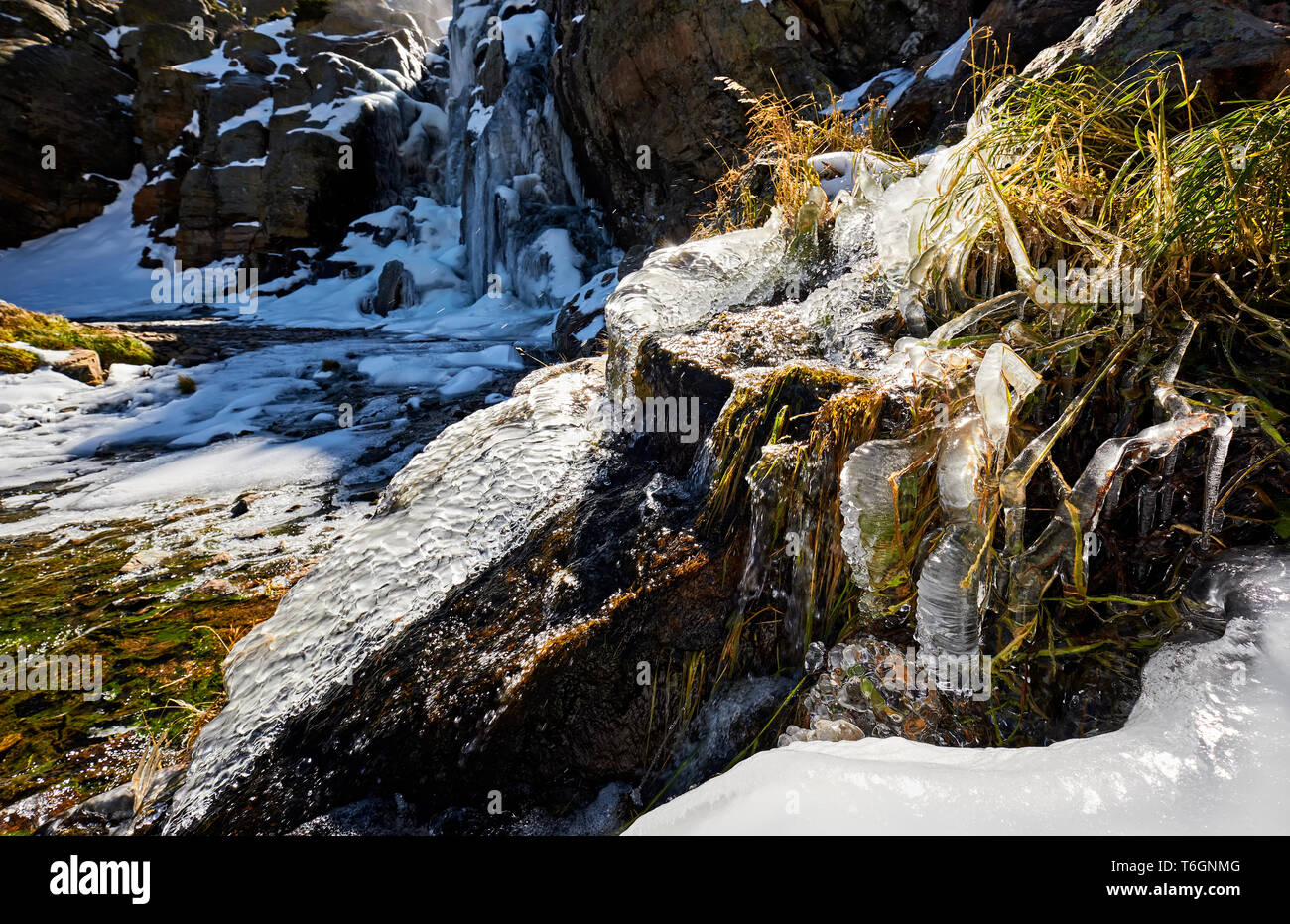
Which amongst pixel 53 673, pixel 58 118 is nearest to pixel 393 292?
pixel 53 673

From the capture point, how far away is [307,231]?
18250 mm

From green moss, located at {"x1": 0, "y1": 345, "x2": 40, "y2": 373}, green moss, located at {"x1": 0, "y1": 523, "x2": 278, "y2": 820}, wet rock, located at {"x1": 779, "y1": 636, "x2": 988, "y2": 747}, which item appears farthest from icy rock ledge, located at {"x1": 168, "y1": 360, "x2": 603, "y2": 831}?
green moss, located at {"x1": 0, "y1": 345, "x2": 40, "y2": 373}

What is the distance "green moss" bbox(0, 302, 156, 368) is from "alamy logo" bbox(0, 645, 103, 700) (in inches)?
314

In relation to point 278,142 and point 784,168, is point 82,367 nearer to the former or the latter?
point 784,168

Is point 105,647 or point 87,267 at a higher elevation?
point 87,267

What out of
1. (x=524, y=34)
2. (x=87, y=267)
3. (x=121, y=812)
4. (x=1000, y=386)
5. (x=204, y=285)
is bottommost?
(x=121, y=812)

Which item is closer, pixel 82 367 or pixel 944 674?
pixel 944 674

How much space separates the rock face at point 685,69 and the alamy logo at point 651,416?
204 inches

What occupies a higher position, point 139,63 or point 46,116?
point 139,63

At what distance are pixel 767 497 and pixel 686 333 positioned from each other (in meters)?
1.18

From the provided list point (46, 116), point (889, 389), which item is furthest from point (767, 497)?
point (46, 116)
